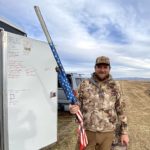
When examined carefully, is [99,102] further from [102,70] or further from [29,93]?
[29,93]

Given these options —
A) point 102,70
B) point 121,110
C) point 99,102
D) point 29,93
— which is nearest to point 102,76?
point 102,70

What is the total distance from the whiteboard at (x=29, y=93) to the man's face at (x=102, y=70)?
1.55 metres

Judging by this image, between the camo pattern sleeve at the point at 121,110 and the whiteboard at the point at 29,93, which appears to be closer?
the camo pattern sleeve at the point at 121,110

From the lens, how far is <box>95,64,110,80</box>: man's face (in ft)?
14.6

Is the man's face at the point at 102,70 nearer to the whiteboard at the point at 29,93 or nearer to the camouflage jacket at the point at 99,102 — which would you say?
the camouflage jacket at the point at 99,102

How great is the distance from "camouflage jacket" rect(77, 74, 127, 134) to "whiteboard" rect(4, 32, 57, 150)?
4.65 ft

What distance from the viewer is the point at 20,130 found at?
5809mm

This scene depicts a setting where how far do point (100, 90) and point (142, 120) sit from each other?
8.51 metres

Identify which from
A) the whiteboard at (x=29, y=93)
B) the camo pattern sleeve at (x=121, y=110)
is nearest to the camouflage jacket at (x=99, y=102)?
the camo pattern sleeve at (x=121, y=110)

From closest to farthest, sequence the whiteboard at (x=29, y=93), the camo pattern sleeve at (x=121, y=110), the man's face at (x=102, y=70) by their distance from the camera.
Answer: the man's face at (x=102, y=70)
the camo pattern sleeve at (x=121, y=110)
the whiteboard at (x=29, y=93)

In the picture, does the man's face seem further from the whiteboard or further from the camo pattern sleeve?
the whiteboard

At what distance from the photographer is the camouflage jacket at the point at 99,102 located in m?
4.48

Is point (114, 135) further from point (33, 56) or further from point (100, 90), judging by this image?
point (33, 56)

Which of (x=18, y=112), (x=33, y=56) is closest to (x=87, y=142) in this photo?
(x=18, y=112)
